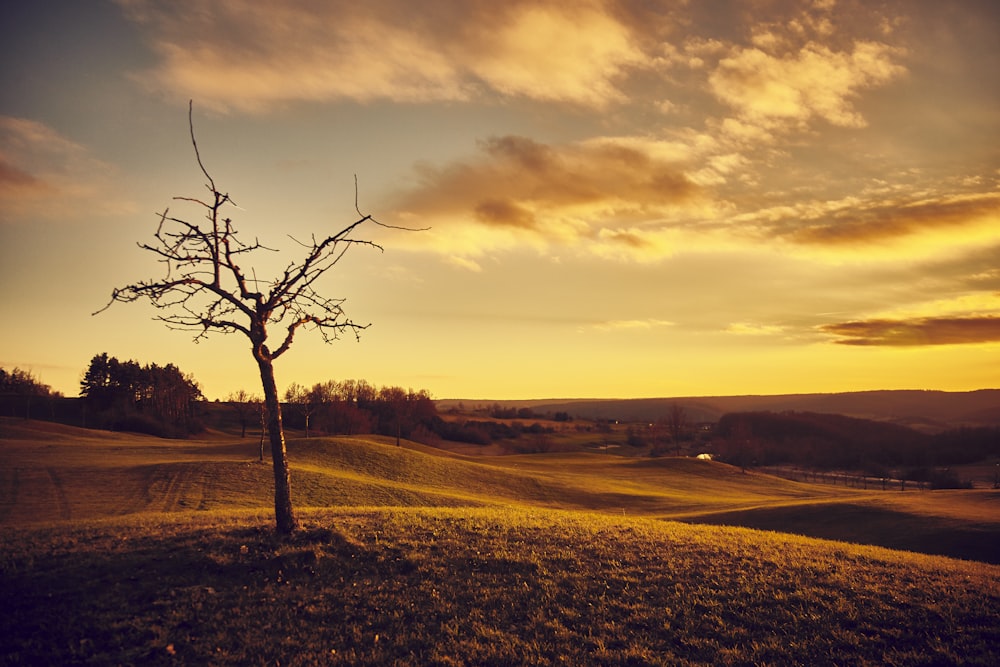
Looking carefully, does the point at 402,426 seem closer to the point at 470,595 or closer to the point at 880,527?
the point at 880,527

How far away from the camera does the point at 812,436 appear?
16375cm

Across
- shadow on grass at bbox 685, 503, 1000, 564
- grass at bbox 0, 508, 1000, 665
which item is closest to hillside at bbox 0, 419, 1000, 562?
shadow on grass at bbox 685, 503, 1000, 564

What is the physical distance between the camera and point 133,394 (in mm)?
128375

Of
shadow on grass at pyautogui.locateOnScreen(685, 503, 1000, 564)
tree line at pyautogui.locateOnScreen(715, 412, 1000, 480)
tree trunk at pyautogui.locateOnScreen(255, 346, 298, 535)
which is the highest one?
tree trunk at pyautogui.locateOnScreen(255, 346, 298, 535)

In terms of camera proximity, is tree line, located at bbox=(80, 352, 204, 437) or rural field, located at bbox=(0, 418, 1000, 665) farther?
tree line, located at bbox=(80, 352, 204, 437)

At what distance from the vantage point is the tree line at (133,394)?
120 meters

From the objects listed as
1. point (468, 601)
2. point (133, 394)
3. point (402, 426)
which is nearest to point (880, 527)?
point (468, 601)

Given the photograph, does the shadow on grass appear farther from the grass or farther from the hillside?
the grass

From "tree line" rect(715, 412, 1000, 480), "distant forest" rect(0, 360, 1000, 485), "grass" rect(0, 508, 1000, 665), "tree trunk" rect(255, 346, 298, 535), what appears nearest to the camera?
"grass" rect(0, 508, 1000, 665)

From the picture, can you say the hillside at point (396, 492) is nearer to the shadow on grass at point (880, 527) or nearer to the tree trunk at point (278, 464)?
the shadow on grass at point (880, 527)

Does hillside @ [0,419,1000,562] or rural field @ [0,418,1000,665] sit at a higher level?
rural field @ [0,418,1000,665]

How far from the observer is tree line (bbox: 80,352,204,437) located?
119500 millimetres

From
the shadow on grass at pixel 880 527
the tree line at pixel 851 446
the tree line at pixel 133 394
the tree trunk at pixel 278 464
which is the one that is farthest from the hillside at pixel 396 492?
the tree line at pixel 851 446

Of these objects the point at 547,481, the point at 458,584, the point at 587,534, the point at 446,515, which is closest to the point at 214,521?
the point at 446,515
